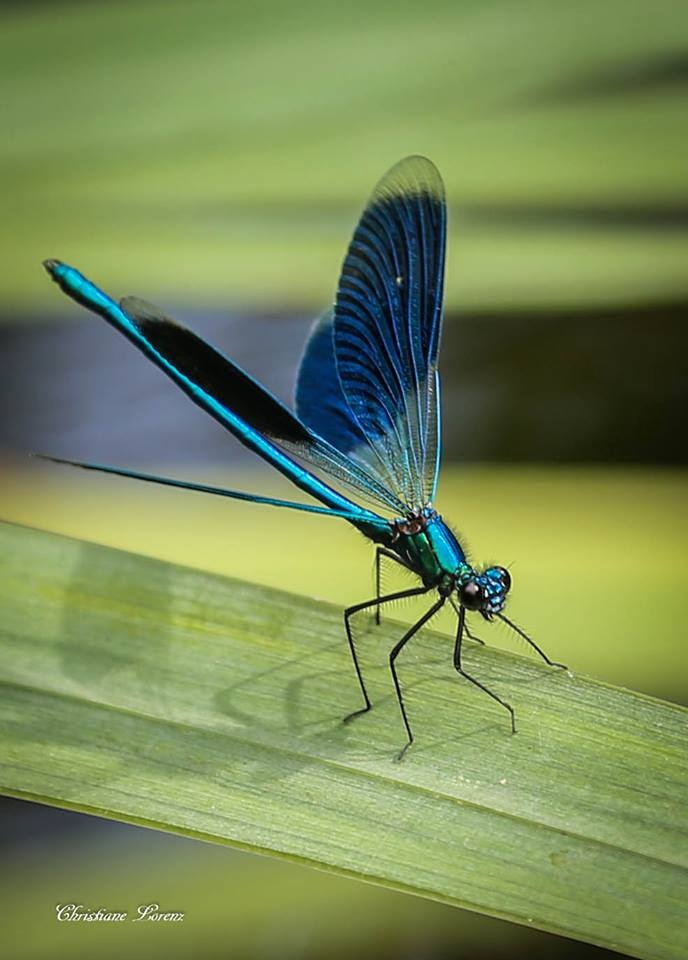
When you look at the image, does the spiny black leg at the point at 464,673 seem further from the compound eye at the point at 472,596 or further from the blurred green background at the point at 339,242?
the blurred green background at the point at 339,242

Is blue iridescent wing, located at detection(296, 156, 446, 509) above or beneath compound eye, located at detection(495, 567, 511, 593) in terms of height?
above

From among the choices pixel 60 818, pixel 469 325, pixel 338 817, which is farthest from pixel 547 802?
pixel 469 325

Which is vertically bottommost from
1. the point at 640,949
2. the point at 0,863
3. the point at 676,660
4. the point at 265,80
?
the point at 0,863

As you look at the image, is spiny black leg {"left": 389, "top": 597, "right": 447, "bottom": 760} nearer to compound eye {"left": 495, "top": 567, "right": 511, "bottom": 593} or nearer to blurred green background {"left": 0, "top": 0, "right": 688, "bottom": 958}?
compound eye {"left": 495, "top": 567, "right": 511, "bottom": 593}

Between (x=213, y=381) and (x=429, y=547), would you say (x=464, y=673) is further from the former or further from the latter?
(x=213, y=381)

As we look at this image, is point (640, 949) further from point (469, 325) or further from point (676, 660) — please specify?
point (469, 325)
